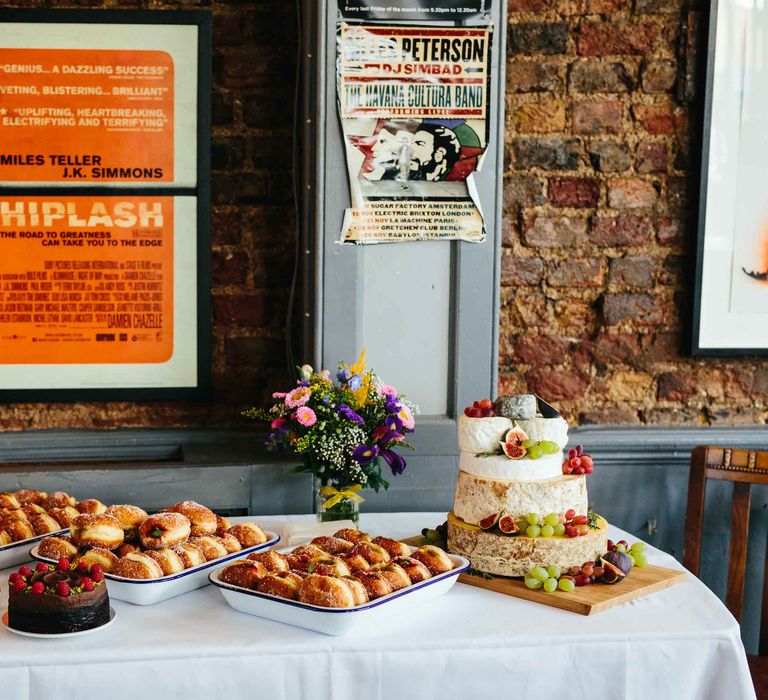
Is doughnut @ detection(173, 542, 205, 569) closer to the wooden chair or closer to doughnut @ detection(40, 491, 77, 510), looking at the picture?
doughnut @ detection(40, 491, 77, 510)

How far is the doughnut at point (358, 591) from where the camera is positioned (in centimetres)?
158

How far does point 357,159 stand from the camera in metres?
2.47

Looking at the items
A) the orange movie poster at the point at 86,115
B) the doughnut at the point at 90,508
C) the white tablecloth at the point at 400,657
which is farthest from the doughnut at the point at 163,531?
the orange movie poster at the point at 86,115

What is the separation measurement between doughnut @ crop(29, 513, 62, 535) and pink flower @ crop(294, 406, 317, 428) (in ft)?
1.87

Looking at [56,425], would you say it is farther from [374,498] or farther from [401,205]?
[401,205]

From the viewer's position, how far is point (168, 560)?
174 cm

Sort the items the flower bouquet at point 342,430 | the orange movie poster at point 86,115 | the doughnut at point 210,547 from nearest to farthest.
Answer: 1. the doughnut at point 210,547
2. the flower bouquet at point 342,430
3. the orange movie poster at point 86,115

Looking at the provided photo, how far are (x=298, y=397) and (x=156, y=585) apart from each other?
633 millimetres

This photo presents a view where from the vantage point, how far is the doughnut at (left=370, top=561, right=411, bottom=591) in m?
1.68

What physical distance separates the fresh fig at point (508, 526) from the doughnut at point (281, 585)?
0.44m

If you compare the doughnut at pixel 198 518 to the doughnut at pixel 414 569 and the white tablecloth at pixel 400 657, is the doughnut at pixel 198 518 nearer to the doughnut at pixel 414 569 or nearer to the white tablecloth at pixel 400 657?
the white tablecloth at pixel 400 657

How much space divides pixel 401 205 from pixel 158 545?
1.14m

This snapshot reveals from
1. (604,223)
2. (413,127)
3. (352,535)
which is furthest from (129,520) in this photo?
(604,223)

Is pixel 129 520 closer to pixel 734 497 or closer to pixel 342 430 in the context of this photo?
pixel 342 430
